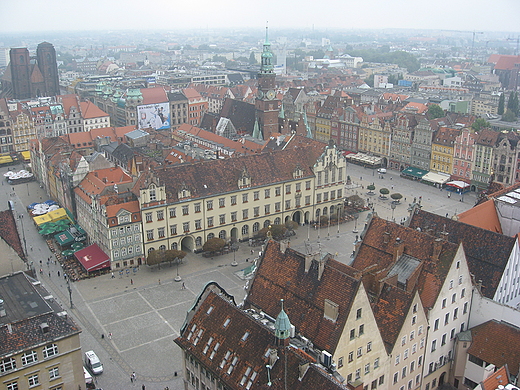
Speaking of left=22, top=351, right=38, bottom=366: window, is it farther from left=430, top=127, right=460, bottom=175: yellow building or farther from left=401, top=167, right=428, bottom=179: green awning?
left=430, top=127, right=460, bottom=175: yellow building

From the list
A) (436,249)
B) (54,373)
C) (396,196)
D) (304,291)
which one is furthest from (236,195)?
(54,373)

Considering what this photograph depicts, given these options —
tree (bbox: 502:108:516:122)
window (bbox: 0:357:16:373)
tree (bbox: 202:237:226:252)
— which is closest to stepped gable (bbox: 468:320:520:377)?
window (bbox: 0:357:16:373)

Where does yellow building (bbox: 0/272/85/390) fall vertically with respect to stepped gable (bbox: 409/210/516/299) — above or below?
below

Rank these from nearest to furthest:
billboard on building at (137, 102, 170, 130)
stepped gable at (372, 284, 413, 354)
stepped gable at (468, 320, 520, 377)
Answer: stepped gable at (372, 284, 413, 354) < stepped gable at (468, 320, 520, 377) < billboard on building at (137, 102, 170, 130)

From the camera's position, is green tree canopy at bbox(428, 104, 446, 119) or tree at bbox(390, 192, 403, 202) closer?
tree at bbox(390, 192, 403, 202)

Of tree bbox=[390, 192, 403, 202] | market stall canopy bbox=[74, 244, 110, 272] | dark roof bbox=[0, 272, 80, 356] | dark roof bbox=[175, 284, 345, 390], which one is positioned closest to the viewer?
dark roof bbox=[175, 284, 345, 390]

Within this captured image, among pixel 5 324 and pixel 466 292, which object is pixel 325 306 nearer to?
pixel 466 292

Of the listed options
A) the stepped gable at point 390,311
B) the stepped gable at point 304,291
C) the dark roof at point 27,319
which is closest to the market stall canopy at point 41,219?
the dark roof at point 27,319

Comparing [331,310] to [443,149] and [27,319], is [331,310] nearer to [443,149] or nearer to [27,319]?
[27,319]
